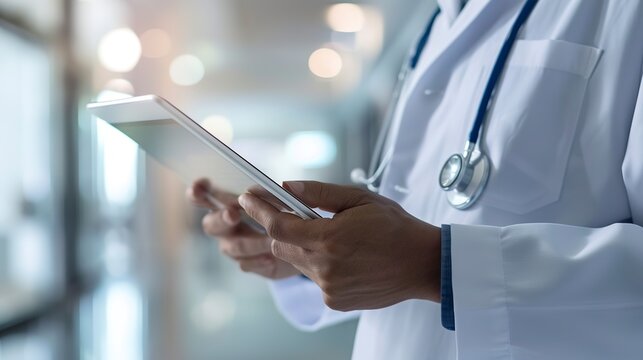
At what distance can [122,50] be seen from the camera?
3.72 metres

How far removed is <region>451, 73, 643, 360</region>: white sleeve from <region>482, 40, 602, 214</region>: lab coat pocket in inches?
2.8

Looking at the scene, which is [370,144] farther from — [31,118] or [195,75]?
[31,118]

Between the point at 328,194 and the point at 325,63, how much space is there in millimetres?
4781

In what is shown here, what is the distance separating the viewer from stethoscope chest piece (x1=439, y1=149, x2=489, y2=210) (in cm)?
65

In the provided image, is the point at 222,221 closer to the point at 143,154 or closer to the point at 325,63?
the point at 143,154

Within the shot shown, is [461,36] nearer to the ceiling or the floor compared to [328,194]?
nearer to the ceiling

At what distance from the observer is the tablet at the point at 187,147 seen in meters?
0.50

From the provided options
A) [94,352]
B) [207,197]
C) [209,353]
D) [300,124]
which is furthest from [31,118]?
[300,124]

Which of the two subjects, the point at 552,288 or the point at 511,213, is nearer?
the point at 552,288

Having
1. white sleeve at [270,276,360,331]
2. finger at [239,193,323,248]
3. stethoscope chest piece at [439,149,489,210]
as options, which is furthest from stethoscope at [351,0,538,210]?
white sleeve at [270,276,360,331]

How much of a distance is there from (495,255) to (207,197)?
19.2 inches

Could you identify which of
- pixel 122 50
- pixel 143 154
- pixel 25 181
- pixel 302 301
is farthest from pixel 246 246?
pixel 122 50

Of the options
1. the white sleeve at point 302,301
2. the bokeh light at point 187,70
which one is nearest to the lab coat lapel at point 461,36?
the white sleeve at point 302,301

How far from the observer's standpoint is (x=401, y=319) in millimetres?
716
